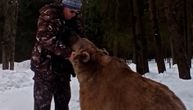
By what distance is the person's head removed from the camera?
598 centimetres

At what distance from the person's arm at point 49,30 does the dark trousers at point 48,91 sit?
0.51 m

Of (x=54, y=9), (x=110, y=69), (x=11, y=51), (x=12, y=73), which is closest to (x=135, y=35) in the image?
(x=12, y=73)

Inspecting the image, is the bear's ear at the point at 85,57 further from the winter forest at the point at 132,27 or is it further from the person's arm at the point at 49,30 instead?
the winter forest at the point at 132,27

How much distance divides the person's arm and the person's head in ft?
0.46

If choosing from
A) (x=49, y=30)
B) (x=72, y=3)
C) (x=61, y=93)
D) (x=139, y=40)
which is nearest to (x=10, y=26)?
(x=139, y=40)

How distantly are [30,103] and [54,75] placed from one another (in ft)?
14.5

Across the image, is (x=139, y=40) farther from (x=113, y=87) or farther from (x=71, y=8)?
(x=113, y=87)

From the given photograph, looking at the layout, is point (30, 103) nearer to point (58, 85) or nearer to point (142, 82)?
point (58, 85)

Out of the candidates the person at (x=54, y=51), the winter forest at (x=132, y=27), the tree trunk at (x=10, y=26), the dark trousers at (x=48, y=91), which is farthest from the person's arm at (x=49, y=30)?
the tree trunk at (x=10, y=26)

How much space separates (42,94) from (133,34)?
35.7 feet

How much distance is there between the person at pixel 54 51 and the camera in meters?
6.03

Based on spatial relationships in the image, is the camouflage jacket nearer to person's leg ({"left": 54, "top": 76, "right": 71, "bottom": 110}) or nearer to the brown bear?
person's leg ({"left": 54, "top": 76, "right": 71, "bottom": 110})

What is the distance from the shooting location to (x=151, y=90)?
4684mm

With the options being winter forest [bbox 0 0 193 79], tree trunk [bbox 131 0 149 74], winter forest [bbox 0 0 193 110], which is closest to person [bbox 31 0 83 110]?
winter forest [bbox 0 0 193 110]
